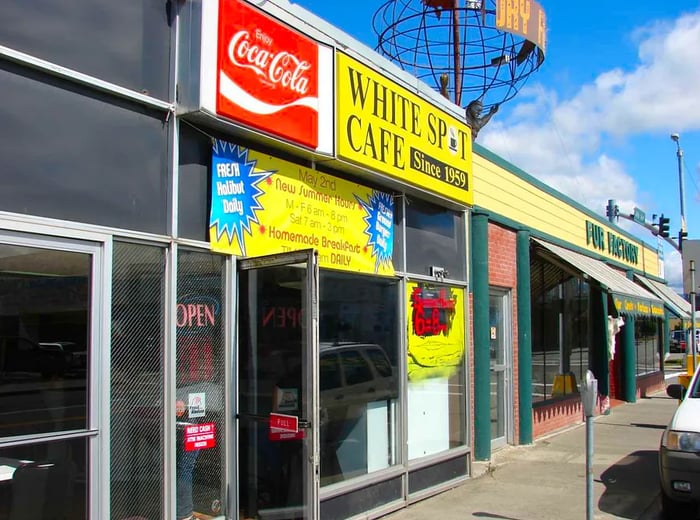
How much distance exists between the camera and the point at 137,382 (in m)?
5.13

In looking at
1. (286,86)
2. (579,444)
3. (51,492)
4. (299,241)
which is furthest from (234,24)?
(579,444)

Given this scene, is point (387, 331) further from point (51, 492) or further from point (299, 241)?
point (51, 492)

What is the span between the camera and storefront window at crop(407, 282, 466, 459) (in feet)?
28.1

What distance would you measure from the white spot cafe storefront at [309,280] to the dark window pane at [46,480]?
2.87ft

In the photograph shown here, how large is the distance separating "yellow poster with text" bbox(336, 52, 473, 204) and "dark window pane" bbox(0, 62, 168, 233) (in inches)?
90.0

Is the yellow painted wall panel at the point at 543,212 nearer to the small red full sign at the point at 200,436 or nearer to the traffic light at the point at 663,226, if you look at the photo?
the small red full sign at the point at 200,436

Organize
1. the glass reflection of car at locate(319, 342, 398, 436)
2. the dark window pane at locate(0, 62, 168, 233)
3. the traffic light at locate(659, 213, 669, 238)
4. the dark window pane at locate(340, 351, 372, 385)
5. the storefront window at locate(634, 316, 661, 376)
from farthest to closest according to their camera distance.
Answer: the traffic light at locate(659, 213, 669, 238)
the storefront window at locate(634, 316, 661, 376)
the dark window pane at locate(340, 351, 372, 385)
the glass reflection of car at locate(319, 342, 398, 436)
the dark window pane at locate(0, 62, 168, 233)

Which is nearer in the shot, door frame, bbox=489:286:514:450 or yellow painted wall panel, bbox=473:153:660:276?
yellow painted wall panel, bbox=473:153:660:276

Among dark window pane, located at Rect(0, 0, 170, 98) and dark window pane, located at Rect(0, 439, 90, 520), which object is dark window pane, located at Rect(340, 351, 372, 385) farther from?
dark window pane, located at Rect(0, 0, 170, 98)

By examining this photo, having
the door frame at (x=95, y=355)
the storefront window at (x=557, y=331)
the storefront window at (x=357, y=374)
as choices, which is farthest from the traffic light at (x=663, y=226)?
the door frame at (x=95, y=355)

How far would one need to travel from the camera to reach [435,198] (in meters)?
9.08

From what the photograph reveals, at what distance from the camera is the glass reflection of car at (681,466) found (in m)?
7.02

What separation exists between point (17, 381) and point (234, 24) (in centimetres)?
322

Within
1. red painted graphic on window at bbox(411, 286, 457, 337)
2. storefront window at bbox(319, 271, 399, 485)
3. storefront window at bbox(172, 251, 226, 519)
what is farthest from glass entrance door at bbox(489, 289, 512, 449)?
storefront window at bbox(172, 251, 226, 519)
